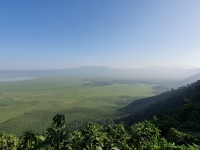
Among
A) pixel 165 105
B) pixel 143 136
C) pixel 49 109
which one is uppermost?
pixel 143 136

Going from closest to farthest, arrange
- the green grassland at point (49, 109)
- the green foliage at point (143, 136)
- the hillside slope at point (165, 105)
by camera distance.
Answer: the green foliage at point (143, 136), the hillside slope at point (165, 105), the green grassland at point (49, 109)

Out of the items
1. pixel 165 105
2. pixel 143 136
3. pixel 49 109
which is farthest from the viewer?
pixel 49 109

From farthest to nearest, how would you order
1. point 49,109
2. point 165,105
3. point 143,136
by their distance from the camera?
point 49,109 → point 165,105 → point 143,136

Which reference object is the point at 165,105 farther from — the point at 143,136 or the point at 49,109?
the point at 49,109

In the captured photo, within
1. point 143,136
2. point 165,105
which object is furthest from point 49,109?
point 143,136

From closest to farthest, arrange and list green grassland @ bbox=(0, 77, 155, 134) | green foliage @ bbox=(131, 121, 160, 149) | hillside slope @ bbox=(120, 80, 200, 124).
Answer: green foliage @ bbox=(131, 121, 160, 149) < hillside slope @ bbox=(120, 80, 200, 124) < green grassland @ bbox=(0, 77, 155, 134)

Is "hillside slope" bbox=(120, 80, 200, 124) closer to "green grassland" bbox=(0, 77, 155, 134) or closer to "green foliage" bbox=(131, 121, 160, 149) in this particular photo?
"green grassland" bbox=(0, 77, 155, 134)

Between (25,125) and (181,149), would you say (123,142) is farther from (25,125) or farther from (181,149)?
(25,125)

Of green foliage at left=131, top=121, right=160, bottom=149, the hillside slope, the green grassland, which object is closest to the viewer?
green foliage at left=131, top=121, right=160, bottom=149

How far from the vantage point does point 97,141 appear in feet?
27.9

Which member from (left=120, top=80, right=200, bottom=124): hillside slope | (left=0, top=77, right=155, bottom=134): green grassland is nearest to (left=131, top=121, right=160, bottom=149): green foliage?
(left=120, top=80, right=200, bottom=124): hillside slope

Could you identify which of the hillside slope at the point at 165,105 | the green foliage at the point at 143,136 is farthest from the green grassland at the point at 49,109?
the green foliage at the point at 143,136

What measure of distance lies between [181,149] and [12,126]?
67049 mm

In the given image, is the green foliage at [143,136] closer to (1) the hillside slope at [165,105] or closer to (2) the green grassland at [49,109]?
(1) the hillside slope at [165,105]
